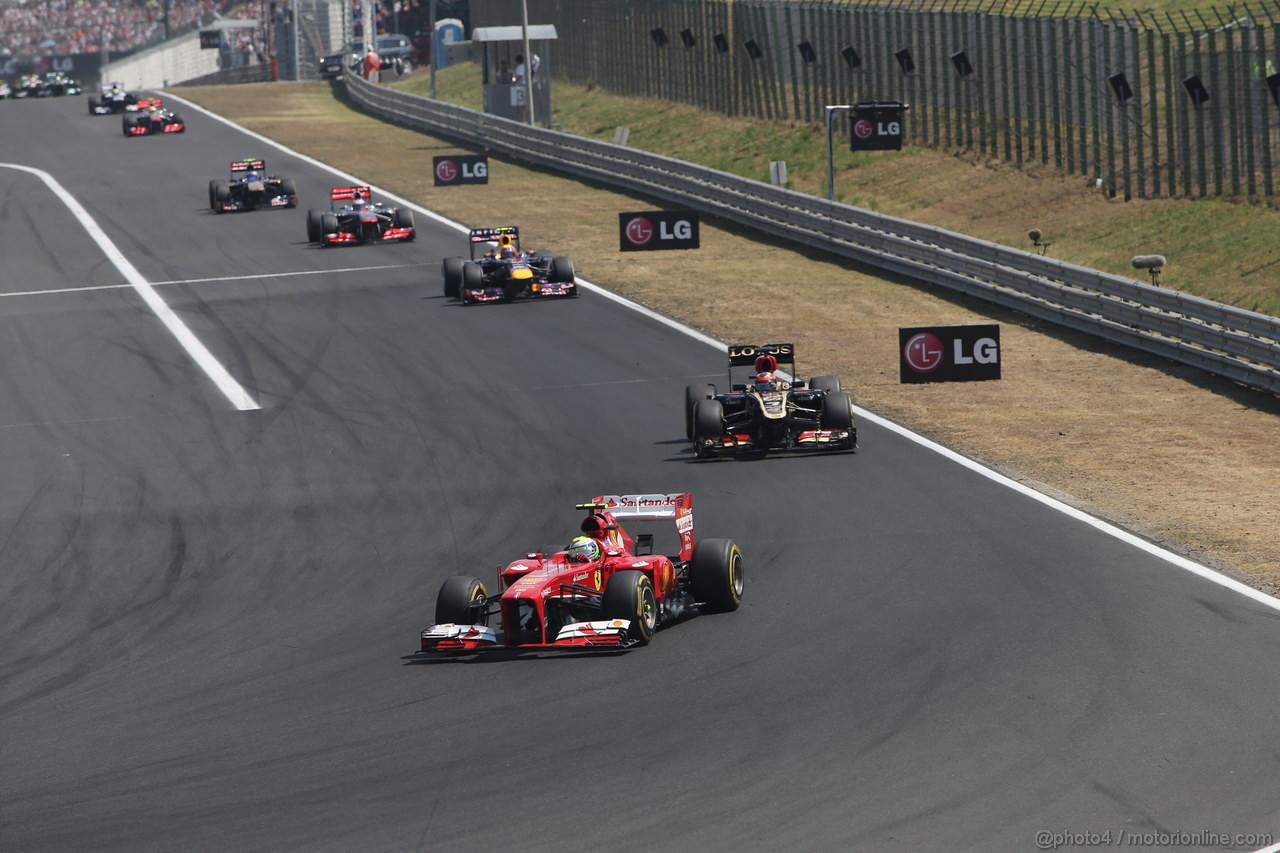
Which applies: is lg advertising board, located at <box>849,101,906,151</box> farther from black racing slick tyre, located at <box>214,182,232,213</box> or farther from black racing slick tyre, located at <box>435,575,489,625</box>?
black racing slick tyre, located at <box>435,575,489,625</box>

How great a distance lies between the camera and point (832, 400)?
21438 millimetres

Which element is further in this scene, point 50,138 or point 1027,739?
point 50,138

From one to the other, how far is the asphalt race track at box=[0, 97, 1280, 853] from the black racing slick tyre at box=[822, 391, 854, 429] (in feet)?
1.46

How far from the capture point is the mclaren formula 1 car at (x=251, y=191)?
47.0 meters

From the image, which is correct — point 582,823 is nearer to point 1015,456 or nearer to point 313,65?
point 1015,456

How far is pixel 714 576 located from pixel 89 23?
436ft

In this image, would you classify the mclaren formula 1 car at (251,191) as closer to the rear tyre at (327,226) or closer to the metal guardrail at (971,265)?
the rear tyre at (327,226)

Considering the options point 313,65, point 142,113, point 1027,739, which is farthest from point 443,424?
point 313,65

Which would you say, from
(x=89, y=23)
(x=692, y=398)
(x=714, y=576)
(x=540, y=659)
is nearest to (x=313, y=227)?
(x=692, y=398)

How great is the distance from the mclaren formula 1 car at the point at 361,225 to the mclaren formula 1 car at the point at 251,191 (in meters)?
6.08

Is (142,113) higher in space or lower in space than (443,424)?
higher

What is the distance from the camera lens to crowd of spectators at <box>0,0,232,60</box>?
5315 inches

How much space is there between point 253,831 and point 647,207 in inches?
1428

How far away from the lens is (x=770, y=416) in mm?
21406
